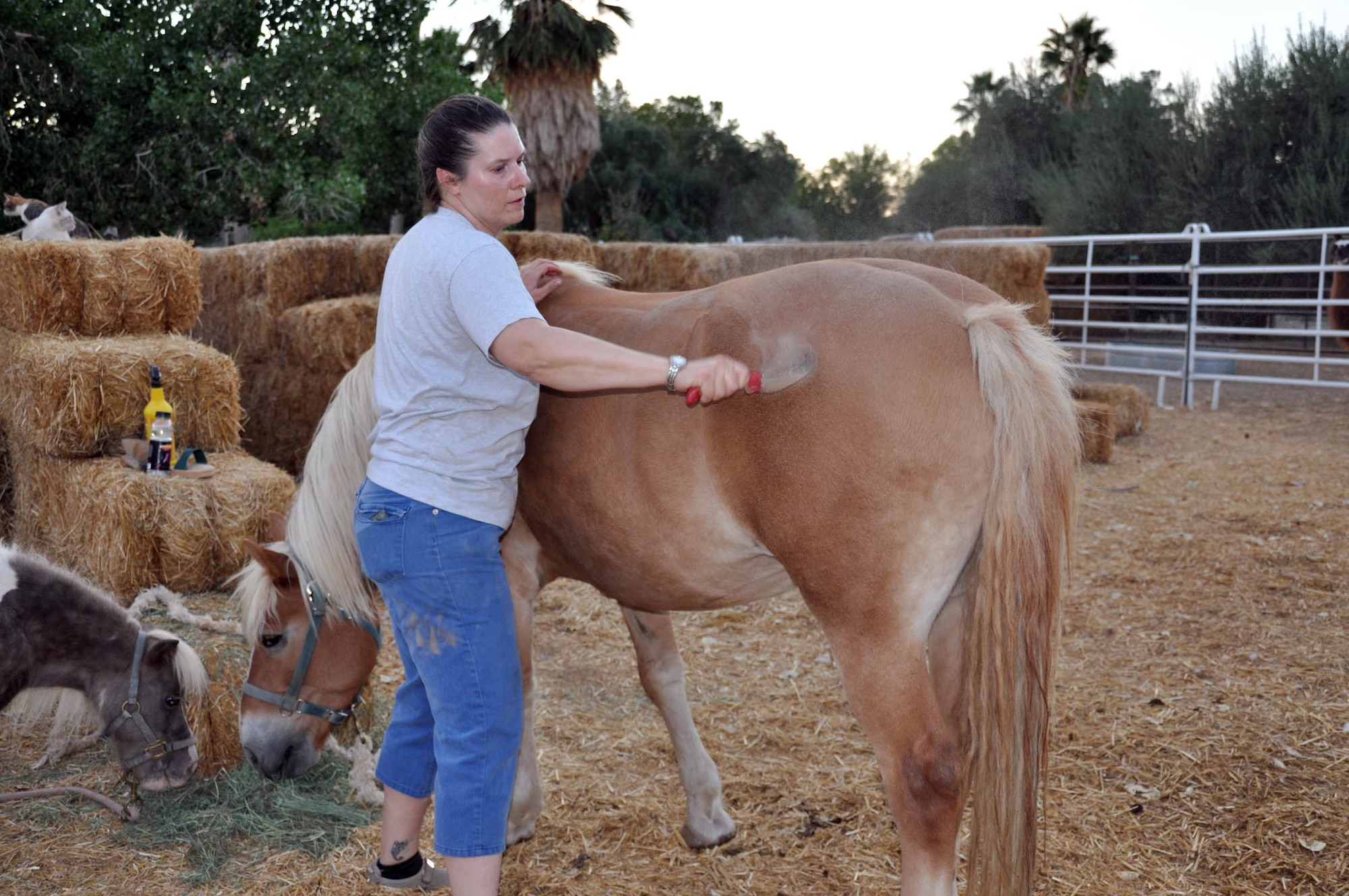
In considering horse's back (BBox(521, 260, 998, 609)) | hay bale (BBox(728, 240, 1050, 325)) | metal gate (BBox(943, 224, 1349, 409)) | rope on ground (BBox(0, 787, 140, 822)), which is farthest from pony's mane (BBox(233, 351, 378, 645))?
metal gate (BBox(943, 224, 1349, 409))

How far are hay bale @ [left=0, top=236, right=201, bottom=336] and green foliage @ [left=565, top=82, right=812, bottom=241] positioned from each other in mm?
19459

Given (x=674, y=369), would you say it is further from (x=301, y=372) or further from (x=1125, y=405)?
(x=1125, y=405)

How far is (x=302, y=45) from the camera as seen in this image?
1200cm

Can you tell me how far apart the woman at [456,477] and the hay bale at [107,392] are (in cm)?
292

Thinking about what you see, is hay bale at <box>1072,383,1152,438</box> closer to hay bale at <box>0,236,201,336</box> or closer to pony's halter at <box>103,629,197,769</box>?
hay bale at <box>0,236,201,336</box>

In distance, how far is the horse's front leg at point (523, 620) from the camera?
2477 millimetres

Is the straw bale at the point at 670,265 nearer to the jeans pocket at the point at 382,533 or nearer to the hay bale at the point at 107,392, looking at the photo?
the hay bale at the point at 107,392

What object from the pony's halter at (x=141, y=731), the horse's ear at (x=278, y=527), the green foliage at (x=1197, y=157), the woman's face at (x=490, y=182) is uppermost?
the green foliage at (x=1197, y=157)

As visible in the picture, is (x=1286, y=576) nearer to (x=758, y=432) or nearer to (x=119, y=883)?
(x=758, y=432)

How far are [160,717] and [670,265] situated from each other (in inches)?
259

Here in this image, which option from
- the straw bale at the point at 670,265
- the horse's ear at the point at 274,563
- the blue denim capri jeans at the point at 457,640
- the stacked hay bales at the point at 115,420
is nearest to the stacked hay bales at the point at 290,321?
the straw bale at the point at 670,265

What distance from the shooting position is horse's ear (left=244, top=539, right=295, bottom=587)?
97.5 inches

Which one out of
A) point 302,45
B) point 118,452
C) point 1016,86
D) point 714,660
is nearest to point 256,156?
point 302,45

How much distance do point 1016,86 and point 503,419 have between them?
95.0ft
